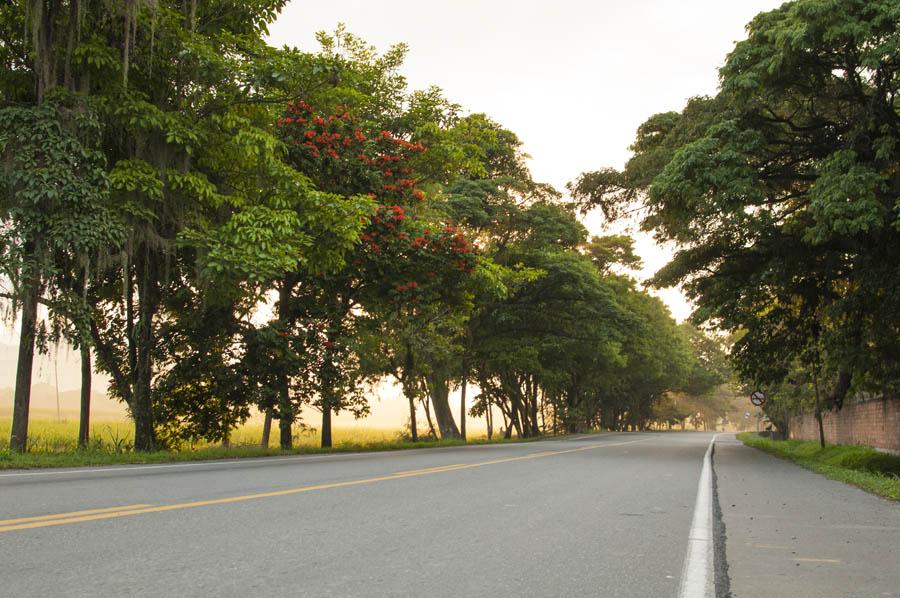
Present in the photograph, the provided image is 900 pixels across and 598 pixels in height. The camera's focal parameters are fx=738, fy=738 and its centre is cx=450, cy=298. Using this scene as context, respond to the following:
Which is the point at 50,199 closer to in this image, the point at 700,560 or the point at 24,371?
the point at 24,371

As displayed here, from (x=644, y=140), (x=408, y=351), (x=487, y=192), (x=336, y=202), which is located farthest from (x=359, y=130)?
(x=487, y=192)

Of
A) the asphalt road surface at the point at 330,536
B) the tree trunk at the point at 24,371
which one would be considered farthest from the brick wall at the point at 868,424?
the tree trunk at the point at 24,371

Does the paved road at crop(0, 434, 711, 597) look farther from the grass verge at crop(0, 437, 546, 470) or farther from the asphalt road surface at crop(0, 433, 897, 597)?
the grass verge at crop(0, 437, 546, 470)

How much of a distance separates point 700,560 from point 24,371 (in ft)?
45.7

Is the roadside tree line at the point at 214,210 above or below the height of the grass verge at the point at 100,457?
above

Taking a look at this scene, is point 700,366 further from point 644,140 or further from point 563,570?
point 563,570

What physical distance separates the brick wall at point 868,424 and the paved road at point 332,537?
1674 centimetres

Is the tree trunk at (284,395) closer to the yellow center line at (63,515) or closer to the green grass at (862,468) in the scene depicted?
the yellow center line at (63,515)

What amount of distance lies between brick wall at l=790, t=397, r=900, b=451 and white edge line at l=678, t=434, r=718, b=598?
17.9 metres

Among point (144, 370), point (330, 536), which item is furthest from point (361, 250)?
point (330, 536)

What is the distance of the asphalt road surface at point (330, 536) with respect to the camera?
163 inches

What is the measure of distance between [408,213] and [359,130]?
276 centimetres

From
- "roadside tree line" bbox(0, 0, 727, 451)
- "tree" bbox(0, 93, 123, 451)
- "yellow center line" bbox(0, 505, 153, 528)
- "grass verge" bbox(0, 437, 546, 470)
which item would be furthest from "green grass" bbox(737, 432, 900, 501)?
"tree" bbox(0, 93, 123, 451)

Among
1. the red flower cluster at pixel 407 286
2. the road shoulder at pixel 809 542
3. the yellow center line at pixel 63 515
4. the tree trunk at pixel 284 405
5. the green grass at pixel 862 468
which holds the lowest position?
the green grass at pixel 862 468
